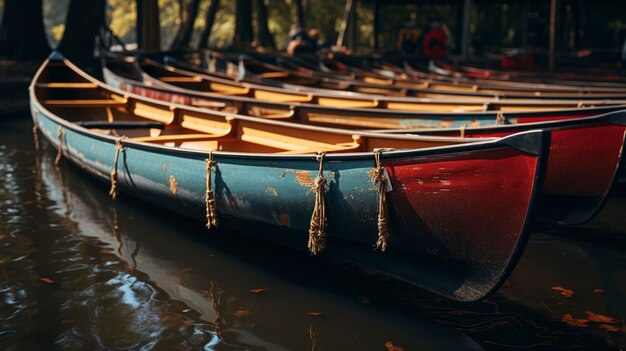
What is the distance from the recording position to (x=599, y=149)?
6.64 m

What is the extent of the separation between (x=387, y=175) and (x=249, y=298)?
5.02 feet

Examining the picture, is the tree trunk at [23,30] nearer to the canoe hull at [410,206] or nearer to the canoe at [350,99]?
the canoe at [350,99]

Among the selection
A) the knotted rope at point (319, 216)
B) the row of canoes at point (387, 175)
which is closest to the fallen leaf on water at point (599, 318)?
the row of canoes at point (387, 175)

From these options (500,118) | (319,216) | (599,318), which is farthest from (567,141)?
(319,216)

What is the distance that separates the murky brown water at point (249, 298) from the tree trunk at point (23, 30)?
40.8 ft

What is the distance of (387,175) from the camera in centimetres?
531

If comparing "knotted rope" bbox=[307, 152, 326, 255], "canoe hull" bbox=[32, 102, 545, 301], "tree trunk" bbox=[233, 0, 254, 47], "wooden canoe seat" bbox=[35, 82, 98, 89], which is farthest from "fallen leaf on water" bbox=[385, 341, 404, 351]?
"tree trunk" bbox=[233, 0, 254, 47]

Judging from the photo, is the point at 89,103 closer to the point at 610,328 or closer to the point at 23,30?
the point at 610,328

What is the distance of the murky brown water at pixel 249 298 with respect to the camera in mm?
5172

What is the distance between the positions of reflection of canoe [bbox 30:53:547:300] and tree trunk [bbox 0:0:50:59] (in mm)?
12721

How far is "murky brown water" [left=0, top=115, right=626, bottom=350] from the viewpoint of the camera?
17.0 feet

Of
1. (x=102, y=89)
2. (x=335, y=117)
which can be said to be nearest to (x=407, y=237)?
(x=335, y=117)

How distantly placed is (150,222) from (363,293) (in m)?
3.07

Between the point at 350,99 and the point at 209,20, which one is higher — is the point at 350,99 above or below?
below
